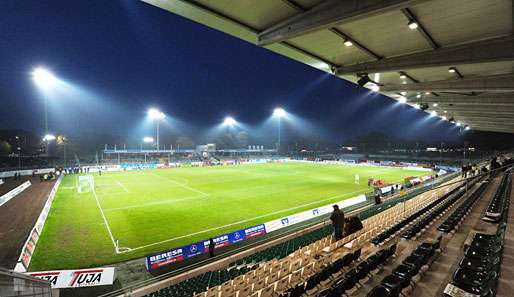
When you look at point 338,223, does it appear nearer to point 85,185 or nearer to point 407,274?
point 407,274

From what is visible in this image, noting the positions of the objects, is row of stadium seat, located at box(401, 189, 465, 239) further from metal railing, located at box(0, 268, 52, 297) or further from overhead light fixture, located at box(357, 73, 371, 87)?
metal railing, located at box(0, 268, 52, 297)

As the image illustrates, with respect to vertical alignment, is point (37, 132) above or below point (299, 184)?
above

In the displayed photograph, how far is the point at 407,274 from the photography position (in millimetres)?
5383

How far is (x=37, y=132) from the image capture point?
233 feet

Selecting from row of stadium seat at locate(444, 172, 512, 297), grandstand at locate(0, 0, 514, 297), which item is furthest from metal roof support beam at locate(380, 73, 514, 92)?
row of stadium seat at locate(444, 172, 512, 297)

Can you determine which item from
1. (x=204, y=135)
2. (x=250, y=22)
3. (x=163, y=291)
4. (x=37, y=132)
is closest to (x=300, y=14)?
(x=250, y=22)

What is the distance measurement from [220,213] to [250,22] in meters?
15.4

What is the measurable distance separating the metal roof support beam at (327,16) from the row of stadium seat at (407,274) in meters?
5.43

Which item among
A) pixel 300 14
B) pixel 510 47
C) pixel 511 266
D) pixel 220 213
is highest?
pixel 300 14

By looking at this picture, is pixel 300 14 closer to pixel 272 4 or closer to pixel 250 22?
pixel 272 4

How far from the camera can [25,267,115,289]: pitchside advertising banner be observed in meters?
8.67

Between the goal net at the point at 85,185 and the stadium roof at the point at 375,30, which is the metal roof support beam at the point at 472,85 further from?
the goal net at the point at 85,185

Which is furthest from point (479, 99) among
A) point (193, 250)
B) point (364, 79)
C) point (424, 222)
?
point (193, 250)

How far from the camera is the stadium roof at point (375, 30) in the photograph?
5793 millimetres
